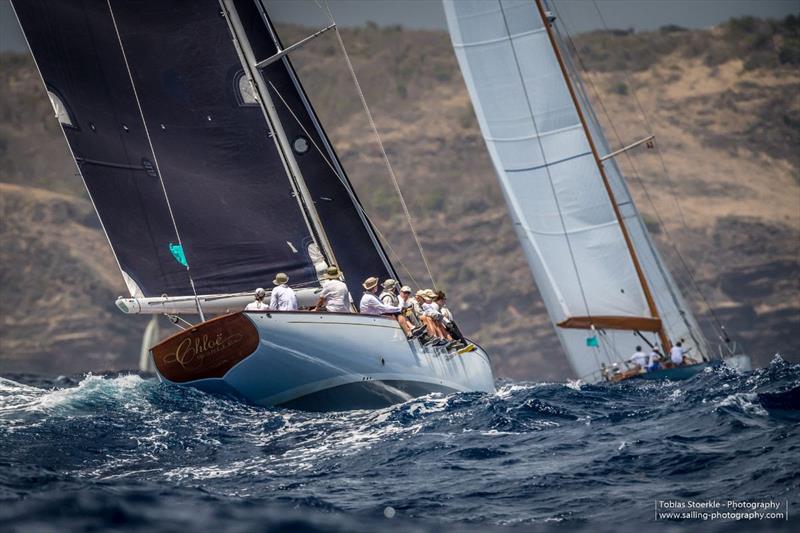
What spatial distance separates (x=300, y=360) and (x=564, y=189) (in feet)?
52.2

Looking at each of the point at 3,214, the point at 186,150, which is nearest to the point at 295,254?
the point at 186,150

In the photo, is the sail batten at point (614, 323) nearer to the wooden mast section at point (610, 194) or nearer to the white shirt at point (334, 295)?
the wooden mast section at point (610, 194)

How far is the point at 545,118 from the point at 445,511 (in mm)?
21474

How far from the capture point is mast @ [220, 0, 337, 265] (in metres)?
18.5

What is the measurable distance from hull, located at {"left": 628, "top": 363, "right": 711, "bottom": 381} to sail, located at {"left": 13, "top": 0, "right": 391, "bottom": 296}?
1110cm

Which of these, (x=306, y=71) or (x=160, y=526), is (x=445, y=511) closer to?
(x=160, y=526)

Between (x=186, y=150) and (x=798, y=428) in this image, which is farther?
(x=186, y=150)

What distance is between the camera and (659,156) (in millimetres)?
80875

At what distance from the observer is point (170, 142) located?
18281 millimetres

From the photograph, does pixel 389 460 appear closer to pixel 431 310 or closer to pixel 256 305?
pixel 256 305

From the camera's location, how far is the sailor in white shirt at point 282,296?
17547 mm

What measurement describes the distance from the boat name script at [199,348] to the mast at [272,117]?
10.9 feet

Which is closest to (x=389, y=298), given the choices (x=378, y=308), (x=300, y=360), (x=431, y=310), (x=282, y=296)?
(x=378, y=308)

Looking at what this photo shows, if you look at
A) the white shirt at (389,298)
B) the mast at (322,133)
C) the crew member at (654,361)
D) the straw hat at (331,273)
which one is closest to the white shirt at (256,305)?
the straw hat at (331,273)
